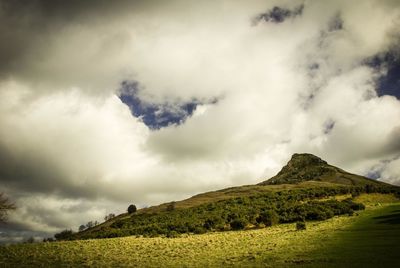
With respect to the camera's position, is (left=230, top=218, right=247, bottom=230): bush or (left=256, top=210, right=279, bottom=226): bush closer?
(left=230, top=218, right=247, bottom=230): bush

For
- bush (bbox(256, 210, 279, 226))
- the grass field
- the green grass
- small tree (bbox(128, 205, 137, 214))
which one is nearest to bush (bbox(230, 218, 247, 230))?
bush (bbox(256, 210, 279, 226))

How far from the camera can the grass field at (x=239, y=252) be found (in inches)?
752

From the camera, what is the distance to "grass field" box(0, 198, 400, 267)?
19.1 metres

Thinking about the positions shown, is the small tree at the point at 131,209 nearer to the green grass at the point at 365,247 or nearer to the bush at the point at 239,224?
the bush at the point at 239,224

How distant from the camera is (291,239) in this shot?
1149 inches

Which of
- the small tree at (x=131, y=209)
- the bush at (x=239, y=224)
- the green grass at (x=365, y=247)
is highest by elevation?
the small tree at (x=131, y=209)

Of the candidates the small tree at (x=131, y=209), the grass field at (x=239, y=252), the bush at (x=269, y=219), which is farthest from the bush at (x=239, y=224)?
the small tree at (x=131, y=209)

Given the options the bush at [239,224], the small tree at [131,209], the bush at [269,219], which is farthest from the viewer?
the small tree at [131,209]

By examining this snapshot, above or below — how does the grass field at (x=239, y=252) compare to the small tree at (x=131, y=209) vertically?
below

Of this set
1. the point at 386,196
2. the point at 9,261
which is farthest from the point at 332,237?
the point at 386,196

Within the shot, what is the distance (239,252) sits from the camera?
24.3m

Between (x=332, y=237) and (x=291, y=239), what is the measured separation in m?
3.32

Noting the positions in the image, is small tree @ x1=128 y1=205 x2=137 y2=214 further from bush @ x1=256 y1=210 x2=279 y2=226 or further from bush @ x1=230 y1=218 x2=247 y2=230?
bush @ x1=256 y1=210 x2=279 y2=226

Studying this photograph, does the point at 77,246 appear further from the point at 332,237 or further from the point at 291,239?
the point at 332,237
